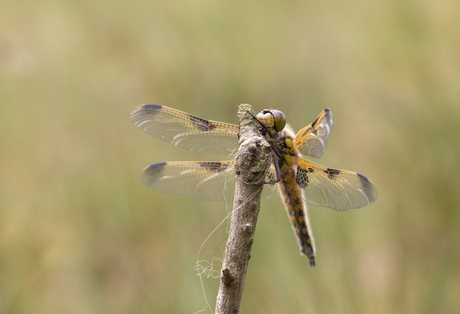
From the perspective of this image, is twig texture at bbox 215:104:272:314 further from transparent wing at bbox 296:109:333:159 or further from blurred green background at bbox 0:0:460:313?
blurred green background at bbox 0:0:460:313

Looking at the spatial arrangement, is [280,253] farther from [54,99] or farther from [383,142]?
[54,99]

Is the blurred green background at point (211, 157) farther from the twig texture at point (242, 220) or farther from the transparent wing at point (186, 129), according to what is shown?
the twig texture at point (242, 220)

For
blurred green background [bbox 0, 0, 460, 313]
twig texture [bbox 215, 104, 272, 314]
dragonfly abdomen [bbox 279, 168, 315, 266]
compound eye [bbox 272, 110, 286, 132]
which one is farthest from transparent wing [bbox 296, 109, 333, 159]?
blurred green background [bbox 0, 0, 460, 313]

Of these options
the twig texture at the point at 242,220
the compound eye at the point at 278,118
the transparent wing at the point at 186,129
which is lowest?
the twig texture at the point at 242,220

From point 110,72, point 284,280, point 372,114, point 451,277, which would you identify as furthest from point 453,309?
point 110,72

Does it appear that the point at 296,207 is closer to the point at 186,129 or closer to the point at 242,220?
the point at 186,129

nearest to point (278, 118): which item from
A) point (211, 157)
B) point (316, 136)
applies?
point (316, 136)

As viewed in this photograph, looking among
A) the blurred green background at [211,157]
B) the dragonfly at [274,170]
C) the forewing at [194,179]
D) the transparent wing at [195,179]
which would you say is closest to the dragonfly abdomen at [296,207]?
the dragonfly at [274,170]
